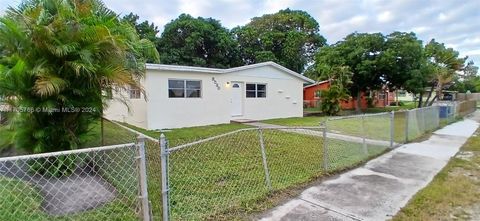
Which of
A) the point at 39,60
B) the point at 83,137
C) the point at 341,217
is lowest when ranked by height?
the point at 341,217

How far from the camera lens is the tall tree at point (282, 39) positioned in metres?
30.9

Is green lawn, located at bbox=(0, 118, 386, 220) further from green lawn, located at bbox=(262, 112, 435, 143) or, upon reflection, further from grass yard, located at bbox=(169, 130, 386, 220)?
green lawn, located at bbox=(262, 112, 435, 143)

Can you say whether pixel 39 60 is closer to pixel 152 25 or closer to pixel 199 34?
pixel 199 34

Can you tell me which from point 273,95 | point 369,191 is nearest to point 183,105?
point 273,95

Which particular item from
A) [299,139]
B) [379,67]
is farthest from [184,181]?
[379,67]

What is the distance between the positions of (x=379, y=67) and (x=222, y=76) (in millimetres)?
12747

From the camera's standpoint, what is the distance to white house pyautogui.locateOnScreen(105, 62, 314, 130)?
12.1 metres

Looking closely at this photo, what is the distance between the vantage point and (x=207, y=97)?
13766 millimetres

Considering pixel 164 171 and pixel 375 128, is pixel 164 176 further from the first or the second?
pixel 375 128

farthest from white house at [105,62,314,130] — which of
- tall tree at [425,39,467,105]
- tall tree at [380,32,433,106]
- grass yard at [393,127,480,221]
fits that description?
tall tree at [425,39,467,105]

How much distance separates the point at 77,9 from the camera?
5.39 m

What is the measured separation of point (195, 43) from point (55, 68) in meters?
23.2

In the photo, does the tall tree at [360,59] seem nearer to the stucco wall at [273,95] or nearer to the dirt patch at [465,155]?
the stucco wall at [273,95]

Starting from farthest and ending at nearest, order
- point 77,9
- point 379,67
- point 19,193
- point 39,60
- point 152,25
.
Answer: point 152,25, point 379,67, point 77,9, point 39,60, point 19,193
